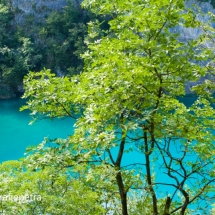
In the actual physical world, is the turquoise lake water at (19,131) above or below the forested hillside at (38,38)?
below

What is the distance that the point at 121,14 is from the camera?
294cm

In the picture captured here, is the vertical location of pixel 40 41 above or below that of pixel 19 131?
above

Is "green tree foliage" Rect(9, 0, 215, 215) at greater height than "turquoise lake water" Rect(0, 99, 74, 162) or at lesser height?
lesser

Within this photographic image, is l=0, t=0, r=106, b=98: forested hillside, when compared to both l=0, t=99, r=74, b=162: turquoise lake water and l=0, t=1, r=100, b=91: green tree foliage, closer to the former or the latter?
l=0, t=1, r=100, b=91: green tree foliage

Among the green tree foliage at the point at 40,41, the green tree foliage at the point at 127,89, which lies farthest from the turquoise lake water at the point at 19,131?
the green tree foliage at the point at 127,89

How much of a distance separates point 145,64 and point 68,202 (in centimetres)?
165

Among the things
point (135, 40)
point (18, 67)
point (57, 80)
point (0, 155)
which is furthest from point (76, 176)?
point (18, 67)

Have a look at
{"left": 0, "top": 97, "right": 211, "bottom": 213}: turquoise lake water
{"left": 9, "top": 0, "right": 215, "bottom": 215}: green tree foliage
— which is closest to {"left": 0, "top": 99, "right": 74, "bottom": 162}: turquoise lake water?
{"left": 0, "top": 97, "right": 211, "bottom": 213}: turquoise lake water

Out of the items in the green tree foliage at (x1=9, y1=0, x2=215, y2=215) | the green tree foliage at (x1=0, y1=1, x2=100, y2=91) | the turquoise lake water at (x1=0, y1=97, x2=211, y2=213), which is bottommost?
the green tree foliage at (x1=9, y1=0, x2=215, y2=215)

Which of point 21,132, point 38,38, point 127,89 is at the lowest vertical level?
point 127,89

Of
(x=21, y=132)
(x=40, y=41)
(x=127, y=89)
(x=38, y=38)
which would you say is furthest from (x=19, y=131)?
(x=127, y=89)

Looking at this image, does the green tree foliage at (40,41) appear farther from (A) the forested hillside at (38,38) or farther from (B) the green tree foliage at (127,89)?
(B) the green tree foliage at (127,89)

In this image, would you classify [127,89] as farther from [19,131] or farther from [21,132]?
[19,131]

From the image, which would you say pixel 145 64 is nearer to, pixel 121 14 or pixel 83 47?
pixel 121 14
